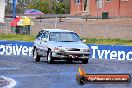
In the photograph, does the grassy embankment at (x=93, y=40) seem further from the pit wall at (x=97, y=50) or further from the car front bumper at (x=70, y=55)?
the car front bumper at (x=70, y=55)

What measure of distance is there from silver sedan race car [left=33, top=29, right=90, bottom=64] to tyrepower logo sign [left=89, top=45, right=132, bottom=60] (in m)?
4.16

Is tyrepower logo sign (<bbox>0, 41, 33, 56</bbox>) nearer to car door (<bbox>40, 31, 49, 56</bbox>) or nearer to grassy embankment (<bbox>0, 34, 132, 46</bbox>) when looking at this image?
car door (<bbox>40, 31, 49, 56</bbox>)

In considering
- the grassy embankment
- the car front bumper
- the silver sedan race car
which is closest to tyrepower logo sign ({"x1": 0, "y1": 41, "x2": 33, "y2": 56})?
the silver sedan race car

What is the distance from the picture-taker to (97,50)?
27.0m

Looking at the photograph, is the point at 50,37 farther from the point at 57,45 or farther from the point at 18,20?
the point at 18,20

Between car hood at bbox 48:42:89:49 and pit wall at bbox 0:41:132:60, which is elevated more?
car hood at bbox 48:42:89:49

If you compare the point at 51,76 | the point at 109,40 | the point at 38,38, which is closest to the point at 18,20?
A: the point at 109,40

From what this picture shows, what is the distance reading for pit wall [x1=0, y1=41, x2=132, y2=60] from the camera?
2606 centimetres

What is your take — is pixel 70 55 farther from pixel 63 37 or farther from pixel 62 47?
pixel 63 37

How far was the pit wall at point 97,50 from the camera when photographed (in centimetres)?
2606

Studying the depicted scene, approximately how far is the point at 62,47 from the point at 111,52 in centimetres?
575

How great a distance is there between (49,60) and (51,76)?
5798 millimetres

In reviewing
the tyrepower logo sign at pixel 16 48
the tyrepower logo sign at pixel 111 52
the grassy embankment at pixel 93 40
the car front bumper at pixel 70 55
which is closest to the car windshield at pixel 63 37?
the car front bumper at pixel 70 55

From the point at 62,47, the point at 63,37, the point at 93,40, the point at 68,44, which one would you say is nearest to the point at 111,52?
the point at 63,37
